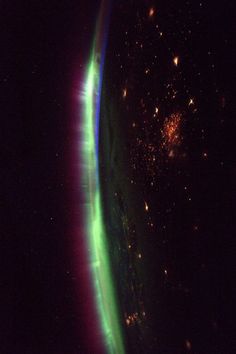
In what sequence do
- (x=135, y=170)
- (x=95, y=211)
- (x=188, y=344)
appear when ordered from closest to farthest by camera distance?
1. (x=188, y=344)
2. (x=135, y=170)
3. (x=95, y=211)

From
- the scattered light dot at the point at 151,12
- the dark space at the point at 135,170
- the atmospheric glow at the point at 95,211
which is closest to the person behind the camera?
the dark space at the point at 135,170

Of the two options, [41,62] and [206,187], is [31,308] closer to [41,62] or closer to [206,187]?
[41,62]

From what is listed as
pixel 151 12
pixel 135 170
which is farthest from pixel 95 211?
pixel 151 12

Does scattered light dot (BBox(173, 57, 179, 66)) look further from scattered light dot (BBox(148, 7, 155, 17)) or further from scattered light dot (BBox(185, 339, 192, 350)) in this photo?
scattered light dot (BBox(185, 339, 192, 350))

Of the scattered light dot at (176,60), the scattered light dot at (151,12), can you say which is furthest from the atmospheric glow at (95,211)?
the scattered light dot at (176,60)

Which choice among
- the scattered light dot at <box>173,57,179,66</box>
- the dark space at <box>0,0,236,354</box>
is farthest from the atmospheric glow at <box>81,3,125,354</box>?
the scattered light dot at <box>173,57,179,66</box>

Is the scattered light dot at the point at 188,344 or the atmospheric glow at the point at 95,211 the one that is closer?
the scattered light dot at the point at 188,344

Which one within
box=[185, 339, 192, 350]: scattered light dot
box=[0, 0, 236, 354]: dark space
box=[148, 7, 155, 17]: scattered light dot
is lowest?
box=[185, 339, 192, 350]: scattered light dot

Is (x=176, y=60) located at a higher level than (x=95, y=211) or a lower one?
higher

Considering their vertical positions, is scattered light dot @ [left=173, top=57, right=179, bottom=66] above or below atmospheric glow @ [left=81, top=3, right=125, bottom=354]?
above

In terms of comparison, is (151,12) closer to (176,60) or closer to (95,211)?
(176,60)

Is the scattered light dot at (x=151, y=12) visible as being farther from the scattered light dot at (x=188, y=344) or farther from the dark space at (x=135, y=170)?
the scattered light dot at (x=188, y=344)

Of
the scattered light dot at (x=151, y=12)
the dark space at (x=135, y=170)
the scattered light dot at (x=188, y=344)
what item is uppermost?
the scattered light dot at (x=151, y=12)
